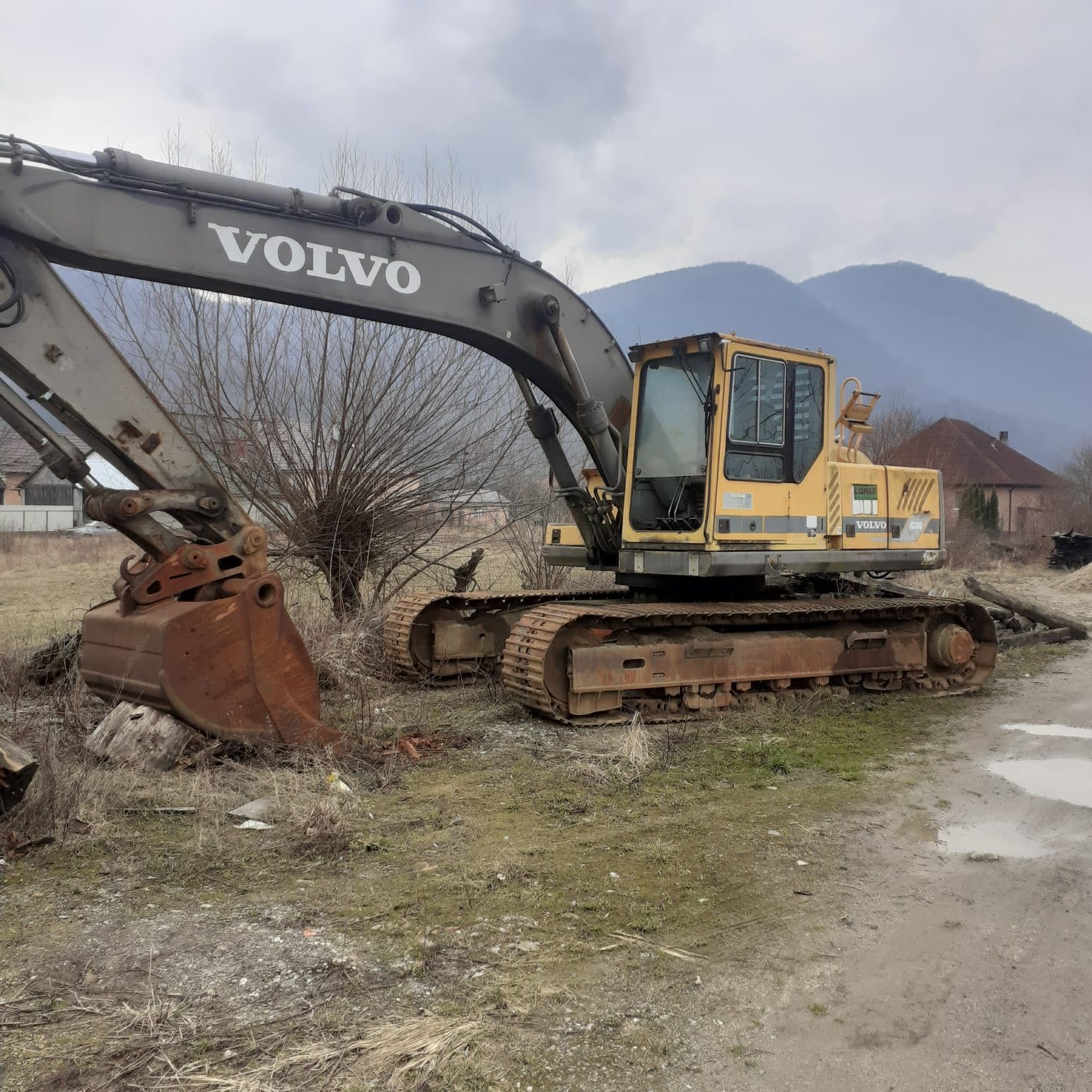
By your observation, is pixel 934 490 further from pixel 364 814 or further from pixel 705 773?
pixel 364 814

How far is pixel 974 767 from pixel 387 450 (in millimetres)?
6739

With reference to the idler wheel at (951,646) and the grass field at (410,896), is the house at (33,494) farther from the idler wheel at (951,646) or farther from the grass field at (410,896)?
the grass field at (410,896)

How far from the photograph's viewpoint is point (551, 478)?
9484 mm

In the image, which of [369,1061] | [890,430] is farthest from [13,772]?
[890,430]

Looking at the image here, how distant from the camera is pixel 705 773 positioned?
254 inches

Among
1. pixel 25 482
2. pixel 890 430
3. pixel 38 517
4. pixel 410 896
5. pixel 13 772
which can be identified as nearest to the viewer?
pixel 410 896

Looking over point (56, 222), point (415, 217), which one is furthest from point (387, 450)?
point (56, 222)

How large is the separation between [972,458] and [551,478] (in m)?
43.1

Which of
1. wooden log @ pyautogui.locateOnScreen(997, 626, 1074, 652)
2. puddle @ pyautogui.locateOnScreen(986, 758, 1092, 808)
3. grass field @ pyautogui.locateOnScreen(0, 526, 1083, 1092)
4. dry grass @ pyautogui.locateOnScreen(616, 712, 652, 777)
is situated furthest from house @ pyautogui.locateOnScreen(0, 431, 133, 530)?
puddle @ pyautogui.locateOnScreen(986, 758, 1092, 808)

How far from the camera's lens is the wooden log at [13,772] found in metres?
4.65

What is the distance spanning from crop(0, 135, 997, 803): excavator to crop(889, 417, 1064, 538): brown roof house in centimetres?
3136

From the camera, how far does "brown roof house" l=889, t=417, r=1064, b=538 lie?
40.2 meters

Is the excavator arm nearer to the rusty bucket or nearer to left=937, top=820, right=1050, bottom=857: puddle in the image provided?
the rusty bucket

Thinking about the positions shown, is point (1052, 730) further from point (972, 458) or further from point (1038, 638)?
point (972, 458)
